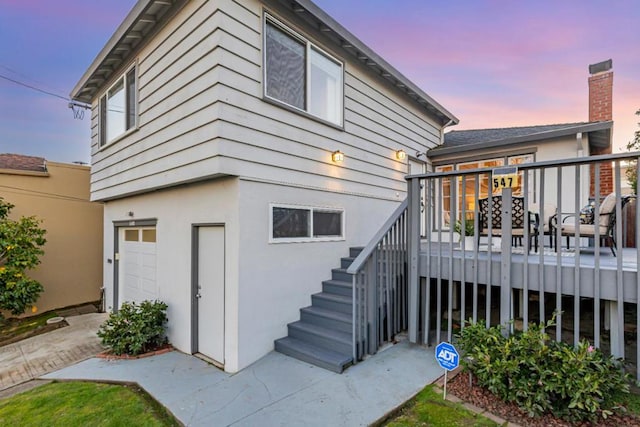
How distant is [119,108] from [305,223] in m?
4.88

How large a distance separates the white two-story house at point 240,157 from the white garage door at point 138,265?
55 mm

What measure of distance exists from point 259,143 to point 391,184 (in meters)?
3.58

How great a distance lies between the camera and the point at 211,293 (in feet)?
15.0

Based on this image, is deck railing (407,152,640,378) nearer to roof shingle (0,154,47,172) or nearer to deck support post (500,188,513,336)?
deck support post (500,188,513,336)

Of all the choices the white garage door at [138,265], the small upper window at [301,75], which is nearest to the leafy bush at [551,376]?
the small upper window at [301,75]

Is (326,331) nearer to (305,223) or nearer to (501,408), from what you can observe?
(305,223)

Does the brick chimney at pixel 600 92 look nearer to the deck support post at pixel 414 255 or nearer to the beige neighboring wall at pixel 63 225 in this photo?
the deck support post at pixel 414 255

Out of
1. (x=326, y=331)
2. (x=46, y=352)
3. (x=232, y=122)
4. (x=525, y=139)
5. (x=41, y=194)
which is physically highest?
(x=525, y=139)

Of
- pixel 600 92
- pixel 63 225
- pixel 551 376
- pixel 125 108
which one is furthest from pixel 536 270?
pixel 63 225

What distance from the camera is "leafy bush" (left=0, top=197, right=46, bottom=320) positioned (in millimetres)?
6805

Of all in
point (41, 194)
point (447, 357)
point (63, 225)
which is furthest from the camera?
point (63, 225)

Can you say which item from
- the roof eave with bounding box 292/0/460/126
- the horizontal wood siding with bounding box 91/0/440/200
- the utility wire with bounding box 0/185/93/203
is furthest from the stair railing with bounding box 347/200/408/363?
the utility wire with bounding box 0/185/93/203

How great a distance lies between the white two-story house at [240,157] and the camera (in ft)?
13.4

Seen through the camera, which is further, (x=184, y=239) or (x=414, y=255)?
(x=184, y=239)
